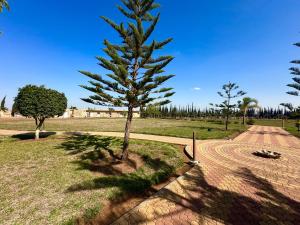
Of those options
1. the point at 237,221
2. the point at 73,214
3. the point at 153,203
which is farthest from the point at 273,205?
the point at 73,214

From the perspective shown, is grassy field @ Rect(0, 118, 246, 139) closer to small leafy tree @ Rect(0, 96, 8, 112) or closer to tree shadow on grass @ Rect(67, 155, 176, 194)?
tree shadow on grass @ Rect(67, 155, 176, 194)

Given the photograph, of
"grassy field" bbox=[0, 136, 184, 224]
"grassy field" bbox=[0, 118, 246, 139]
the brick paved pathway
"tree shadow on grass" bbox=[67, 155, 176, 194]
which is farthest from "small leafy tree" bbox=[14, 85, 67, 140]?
the brick paved pathway

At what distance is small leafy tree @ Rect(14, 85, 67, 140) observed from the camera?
33.2ft

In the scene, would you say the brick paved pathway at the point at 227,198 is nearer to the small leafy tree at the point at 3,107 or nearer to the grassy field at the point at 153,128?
the grassy field at the point at 153,128

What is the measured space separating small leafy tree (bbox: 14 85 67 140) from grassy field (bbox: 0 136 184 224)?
2.31 meters

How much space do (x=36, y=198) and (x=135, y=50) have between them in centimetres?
585

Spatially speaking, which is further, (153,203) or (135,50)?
(135,50)

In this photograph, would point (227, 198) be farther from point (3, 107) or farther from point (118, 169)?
point (3, 107)

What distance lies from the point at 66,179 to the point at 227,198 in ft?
15.6

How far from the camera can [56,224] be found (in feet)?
10.6

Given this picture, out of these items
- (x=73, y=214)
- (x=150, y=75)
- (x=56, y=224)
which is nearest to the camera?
(x=56, y=224)

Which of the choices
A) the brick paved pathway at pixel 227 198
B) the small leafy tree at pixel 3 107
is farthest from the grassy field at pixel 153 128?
the small leafy tree at pixel 3 107

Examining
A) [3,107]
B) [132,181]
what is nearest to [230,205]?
[132,181]

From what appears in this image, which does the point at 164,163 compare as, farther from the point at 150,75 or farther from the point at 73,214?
the point at 73,214
